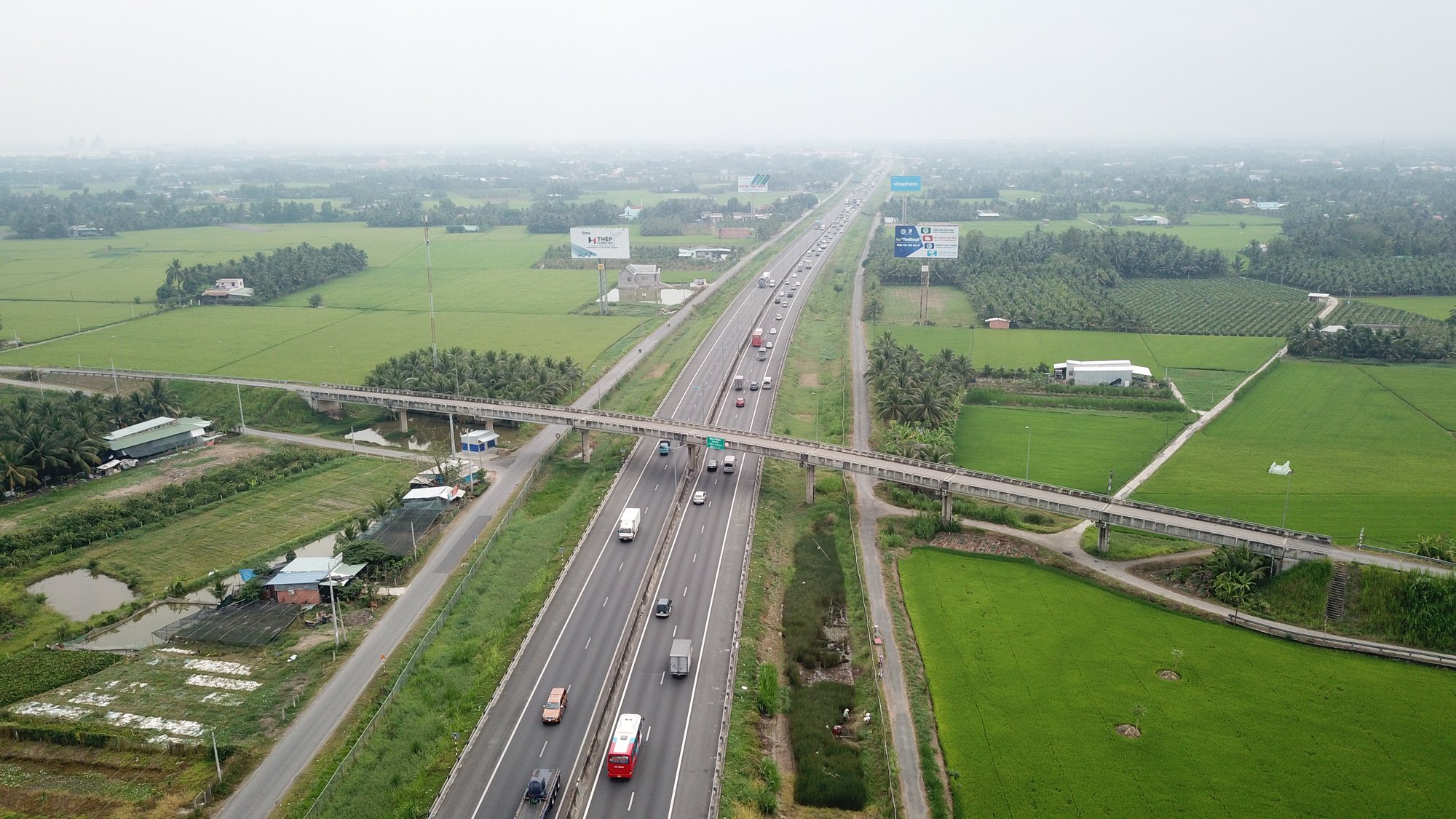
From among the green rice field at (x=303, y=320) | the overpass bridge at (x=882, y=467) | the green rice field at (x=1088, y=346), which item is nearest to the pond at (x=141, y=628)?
the overpass bridge at (x=882, y=467)

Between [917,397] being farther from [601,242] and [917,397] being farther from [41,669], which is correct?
[601,242]

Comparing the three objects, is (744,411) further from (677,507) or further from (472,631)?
(472,631)

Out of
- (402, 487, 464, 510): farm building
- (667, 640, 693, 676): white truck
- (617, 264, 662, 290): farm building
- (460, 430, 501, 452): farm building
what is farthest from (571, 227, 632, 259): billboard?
(667, 640, 693, 676): white truck

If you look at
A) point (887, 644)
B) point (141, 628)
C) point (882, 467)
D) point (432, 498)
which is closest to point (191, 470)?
point (432, 498)

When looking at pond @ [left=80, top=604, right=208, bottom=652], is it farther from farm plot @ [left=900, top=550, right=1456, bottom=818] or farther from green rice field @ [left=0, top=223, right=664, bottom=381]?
green rice field @ [left=0, top=223, right=664, bottom=381]

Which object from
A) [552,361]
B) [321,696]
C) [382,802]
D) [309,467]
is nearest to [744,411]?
[552,361]

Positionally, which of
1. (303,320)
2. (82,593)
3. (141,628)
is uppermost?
(303,320)
